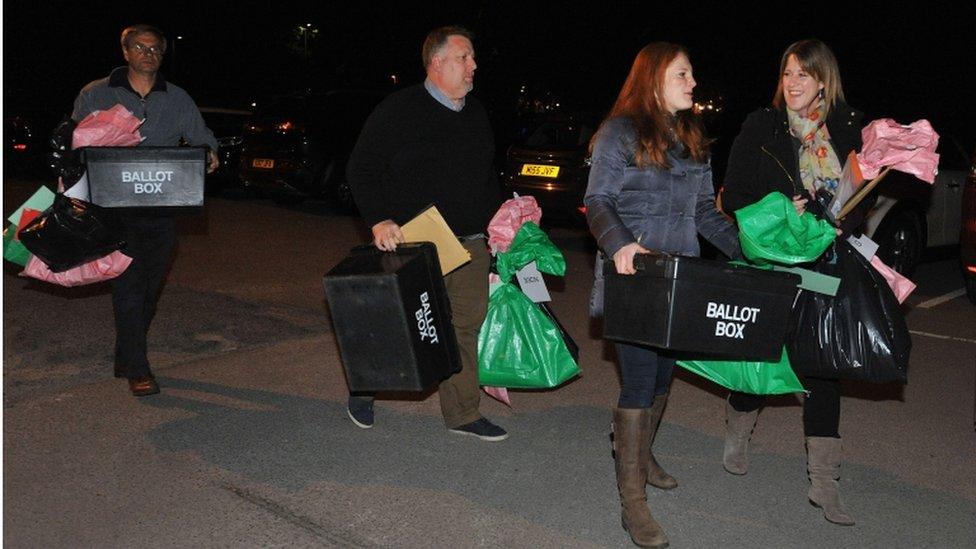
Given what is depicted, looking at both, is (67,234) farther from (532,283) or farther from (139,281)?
(532,283)

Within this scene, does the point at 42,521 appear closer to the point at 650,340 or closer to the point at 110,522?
the point at 110,522

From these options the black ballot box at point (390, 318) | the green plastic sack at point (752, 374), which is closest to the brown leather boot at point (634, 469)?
the green plastic sack at point (752, 374)

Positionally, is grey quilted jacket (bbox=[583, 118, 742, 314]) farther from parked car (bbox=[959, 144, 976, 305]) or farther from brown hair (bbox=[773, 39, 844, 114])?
parked car (bbox=[959, 144, 976, 305])

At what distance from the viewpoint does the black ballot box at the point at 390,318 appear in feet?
13.4

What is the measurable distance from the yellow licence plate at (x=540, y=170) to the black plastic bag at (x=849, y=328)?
7.23 meters

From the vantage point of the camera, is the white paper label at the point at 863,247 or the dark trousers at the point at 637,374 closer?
the dark trousers at the point at 637,374

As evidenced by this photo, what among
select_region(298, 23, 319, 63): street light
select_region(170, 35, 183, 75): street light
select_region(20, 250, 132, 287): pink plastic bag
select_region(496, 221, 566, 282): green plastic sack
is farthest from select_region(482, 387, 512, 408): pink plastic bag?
select_region(170, 35, 183, 75): street light

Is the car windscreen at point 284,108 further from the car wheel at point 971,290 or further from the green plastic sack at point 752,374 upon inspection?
the green plastic sack at point 752,374

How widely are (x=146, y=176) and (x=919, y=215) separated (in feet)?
24.1

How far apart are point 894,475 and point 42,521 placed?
11.7 ft

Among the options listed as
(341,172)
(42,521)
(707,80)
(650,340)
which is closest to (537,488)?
(650,340)

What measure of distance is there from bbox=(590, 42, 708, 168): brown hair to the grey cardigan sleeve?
0.05 meters

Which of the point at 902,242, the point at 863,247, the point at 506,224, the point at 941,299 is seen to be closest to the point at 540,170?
the point at 902,242

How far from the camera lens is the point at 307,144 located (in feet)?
43.4
